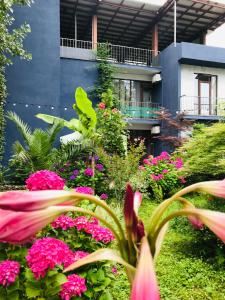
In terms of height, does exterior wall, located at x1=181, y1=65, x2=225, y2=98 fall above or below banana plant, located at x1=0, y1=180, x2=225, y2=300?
above

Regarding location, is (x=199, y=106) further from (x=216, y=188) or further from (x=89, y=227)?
(x=216, y=188)

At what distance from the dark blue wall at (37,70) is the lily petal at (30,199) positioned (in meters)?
11.8

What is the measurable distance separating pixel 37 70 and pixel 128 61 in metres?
6.60

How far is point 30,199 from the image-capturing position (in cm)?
46

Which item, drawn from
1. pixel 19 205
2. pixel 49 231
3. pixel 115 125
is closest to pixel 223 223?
pixel 19 205

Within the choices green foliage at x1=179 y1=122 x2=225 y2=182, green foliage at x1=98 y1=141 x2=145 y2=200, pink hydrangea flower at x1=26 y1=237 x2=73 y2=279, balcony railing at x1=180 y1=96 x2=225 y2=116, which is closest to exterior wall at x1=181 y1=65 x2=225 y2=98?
balcony railing at x1=180 y1=96 x2=225 y2=116

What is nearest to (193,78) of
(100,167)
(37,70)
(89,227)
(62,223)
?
(37,70)

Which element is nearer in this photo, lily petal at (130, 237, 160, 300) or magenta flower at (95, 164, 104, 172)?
lily petal at (130, 237, 160, 300)

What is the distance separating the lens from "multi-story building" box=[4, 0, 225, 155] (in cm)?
1244

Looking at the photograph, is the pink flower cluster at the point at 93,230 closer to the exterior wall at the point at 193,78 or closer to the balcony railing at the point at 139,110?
the balcony railing at the point at 139,110

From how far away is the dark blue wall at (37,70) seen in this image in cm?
1207

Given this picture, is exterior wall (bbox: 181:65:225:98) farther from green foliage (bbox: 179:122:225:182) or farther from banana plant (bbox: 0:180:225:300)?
banana plant (bbox: 0:180:225:300)

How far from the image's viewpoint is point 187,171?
16.0 ft

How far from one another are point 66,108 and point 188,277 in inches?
426
